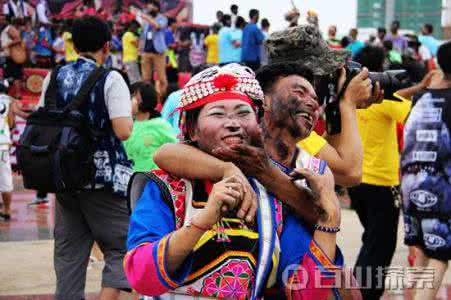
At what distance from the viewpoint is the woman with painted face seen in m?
2.22

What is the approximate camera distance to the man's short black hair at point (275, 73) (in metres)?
2.74

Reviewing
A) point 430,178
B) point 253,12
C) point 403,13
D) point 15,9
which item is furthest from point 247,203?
point 403,13

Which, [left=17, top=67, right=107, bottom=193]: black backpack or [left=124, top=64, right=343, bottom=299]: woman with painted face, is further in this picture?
[left=17, top=67, right=107, bottom=193]: black backpack

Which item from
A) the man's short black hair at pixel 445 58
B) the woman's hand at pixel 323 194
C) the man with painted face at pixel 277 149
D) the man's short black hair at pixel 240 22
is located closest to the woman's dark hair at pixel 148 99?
the man's short black hair at pixel 445 58

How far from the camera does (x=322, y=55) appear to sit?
3154 millimetres

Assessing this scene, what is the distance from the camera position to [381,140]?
245 inches

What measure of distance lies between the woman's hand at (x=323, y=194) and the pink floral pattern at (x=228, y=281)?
0.28 meters

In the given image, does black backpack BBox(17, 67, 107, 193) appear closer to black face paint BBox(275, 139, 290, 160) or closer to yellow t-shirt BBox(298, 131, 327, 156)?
yellow t-shirt BBox(298, 131, 327, 156)

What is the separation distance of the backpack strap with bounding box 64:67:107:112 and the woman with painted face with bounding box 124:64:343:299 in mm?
2486

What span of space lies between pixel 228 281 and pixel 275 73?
0.78 m

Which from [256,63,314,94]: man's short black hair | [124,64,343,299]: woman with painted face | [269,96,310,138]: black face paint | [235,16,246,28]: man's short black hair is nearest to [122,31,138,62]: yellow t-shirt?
[235,16,246,28]: man's short black hair

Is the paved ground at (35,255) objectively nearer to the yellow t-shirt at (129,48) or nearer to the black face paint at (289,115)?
the black face paint at (289,115)

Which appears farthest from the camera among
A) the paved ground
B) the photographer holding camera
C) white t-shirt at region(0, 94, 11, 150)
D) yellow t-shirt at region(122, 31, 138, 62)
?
yellow t-shirt at region(122, 31, 138, 62)

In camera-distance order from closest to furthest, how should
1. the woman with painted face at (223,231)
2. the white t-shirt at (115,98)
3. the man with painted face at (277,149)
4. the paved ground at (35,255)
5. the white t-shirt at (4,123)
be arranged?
the woman with painted face at (223,231) → the man with painted face at (277,149) → the white t-shirt at (115,98) → the paved ground at (35,255) → the white t-shirt at (4,123)
